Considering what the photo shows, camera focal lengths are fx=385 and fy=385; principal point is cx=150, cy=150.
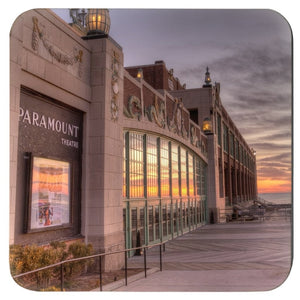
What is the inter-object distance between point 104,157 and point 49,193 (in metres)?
1.80

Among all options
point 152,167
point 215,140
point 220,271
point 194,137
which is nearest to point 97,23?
point 220,271

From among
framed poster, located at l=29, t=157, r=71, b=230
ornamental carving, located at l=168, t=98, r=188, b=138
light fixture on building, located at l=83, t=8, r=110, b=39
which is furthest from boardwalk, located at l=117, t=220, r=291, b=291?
ornamental carving, located at l=168, t=98, r=188, b=138

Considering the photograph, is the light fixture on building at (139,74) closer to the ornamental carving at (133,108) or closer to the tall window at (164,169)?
the ornamental carving at (133,108)

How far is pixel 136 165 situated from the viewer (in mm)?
12180

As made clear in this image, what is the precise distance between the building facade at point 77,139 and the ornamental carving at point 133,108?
0.03m

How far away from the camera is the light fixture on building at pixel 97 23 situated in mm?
7996

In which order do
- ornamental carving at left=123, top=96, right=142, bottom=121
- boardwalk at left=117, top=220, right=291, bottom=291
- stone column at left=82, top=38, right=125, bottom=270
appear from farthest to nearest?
ornamental carving at left=123, top=96, right=142, bottom=121 → stone column at left=82, top=38, right=125, bottom=270 → boardwalk at left=117, top=220, right=291, bottom=291

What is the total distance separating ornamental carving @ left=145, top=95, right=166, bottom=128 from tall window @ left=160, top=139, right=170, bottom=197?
0.90m

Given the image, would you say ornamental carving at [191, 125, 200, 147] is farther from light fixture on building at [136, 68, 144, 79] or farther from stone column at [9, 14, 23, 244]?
stone column at [9, 14, 23, 244]

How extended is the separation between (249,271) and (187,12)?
521cm

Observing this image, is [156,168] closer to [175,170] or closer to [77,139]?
[175,170]

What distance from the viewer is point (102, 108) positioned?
8.55 meters

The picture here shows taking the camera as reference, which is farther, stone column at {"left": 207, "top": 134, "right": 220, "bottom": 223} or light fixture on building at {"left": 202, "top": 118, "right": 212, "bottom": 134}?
light fixture on building at {"left": 202, "top": 118, "right": 212, "bottom": 134}

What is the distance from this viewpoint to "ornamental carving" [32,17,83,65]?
6727 mm
